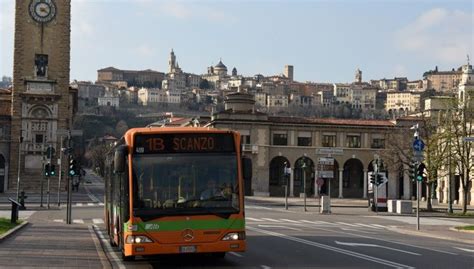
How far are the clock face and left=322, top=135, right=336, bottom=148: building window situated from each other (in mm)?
33825

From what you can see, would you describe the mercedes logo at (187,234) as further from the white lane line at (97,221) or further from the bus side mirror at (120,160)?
the white lane line at (97,221)

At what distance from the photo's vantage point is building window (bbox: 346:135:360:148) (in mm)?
93438

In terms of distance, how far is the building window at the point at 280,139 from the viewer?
9147 cm

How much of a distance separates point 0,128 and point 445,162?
52161mm

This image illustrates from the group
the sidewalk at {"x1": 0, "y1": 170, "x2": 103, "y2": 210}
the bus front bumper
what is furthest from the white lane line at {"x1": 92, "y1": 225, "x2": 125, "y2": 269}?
the sidewalk at {"x1": 0, "y1": 170, "x2": 103, "y2": 210}

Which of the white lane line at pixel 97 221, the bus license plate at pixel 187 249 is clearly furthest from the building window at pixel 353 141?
the bus license plate at pixel 187 249

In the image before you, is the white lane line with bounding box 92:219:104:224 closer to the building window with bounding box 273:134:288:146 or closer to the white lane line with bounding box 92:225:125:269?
the white lane line with bounding box 92:225:125:269

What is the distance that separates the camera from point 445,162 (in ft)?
184

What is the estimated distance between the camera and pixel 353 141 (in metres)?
93.6

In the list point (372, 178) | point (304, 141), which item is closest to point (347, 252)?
point (372, 178)

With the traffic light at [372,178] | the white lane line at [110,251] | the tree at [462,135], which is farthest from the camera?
the tree at [462,135]

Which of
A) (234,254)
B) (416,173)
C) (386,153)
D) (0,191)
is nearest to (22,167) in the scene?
(0,191)

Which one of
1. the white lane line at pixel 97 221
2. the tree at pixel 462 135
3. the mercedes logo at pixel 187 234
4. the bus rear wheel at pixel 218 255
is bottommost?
the white lane line at pixel 97 221

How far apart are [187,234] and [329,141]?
77414 millimetres
